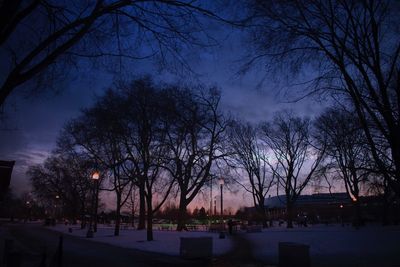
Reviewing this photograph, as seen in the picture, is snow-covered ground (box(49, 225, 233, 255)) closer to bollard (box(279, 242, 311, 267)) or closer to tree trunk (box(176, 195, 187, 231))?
tree trunk (box(176, 195, 187, 231))

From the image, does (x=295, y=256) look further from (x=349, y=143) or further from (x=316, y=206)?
(x=316, y=206)

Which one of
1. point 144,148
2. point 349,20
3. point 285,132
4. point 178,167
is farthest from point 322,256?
point 285,132

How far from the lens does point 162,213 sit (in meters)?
129

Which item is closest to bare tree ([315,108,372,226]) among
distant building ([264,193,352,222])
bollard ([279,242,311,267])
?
bollard ([279,242,311,267])

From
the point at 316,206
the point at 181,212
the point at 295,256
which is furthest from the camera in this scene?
the point at 316,206

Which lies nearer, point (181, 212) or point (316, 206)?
point (181, 212)

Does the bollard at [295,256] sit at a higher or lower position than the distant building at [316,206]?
lower

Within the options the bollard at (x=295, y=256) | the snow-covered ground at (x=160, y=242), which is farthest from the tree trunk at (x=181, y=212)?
the bollard at (x=295, y=256)

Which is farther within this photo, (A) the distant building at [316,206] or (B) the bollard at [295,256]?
(A) the distant building at [316,206]

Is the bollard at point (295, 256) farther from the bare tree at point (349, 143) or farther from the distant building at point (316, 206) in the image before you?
the distant building at point (316, 206)

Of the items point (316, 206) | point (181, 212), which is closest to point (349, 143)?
point (181, 212)

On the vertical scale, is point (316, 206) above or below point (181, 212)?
above

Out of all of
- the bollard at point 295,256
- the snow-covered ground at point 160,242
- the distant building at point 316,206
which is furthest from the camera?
the distant building at point 316,206

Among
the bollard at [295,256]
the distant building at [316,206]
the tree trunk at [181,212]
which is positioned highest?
the distant building at [316,206]
